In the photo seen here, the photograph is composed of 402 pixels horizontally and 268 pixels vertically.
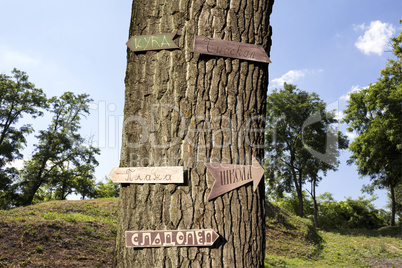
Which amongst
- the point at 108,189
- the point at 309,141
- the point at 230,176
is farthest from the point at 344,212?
the point at 230,176

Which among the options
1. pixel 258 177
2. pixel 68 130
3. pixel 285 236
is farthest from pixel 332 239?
pixel 68 130

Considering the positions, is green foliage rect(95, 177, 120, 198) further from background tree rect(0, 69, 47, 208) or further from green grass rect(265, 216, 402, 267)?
green grass rect(265, 216, 402, 267)

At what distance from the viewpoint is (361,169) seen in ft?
85.1

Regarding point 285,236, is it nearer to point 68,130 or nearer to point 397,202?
point 397,202

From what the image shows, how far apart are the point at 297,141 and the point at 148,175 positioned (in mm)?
29365

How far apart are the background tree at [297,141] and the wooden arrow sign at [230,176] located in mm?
28008

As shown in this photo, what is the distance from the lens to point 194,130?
2469 millimetres

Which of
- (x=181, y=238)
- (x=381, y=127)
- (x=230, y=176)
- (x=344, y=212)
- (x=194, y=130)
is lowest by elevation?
(x=344, y=212)

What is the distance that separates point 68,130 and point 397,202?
2970cm

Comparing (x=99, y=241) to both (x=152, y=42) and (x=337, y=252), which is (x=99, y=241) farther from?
(x=337, y=252)

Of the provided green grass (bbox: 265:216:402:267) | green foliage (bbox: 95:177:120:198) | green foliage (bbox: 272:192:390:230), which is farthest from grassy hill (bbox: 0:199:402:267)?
green foliage (bbox: 95:177:120:198)

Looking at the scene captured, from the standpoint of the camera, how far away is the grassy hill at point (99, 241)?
7637 millimetres

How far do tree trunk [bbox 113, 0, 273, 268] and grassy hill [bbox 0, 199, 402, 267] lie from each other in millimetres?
5738

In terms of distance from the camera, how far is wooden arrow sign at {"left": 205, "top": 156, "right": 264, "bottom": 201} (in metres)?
2.41
